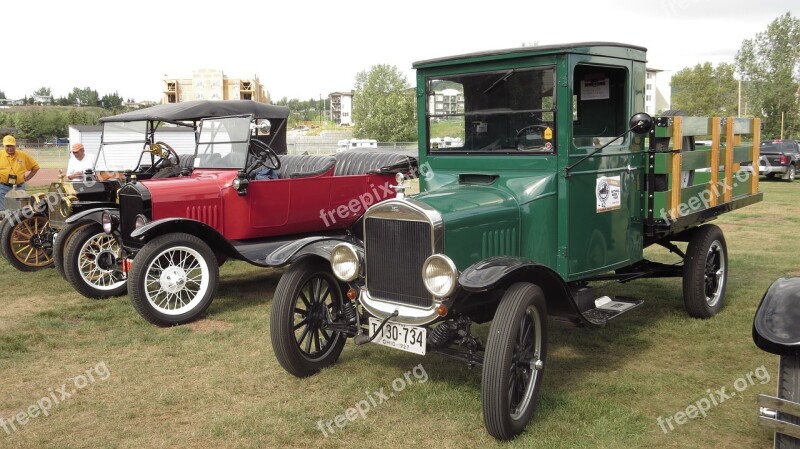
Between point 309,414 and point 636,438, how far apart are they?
6.06 feet

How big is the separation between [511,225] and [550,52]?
1.15m

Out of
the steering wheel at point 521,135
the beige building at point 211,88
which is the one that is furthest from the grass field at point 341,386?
the beige building at point 211,88

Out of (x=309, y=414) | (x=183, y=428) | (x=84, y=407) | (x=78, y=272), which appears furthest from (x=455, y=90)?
(x=78, y=272)

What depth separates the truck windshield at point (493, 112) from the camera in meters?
4.49

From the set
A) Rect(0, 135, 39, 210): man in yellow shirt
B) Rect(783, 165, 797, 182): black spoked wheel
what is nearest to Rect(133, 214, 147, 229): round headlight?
Rect(0, 135, 39, 210): man in yellow shirt

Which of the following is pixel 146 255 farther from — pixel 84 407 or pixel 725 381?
pixel 725 381

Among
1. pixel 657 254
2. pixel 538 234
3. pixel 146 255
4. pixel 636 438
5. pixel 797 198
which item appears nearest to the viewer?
pixel 636 438

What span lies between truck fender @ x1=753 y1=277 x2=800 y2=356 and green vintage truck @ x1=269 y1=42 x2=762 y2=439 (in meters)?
1.14

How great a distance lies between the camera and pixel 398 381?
446 cm

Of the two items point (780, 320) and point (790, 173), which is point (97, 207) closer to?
point (780, 320)

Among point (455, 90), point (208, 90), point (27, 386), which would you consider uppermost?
point (208, 90)

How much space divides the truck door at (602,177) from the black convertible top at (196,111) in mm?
5146

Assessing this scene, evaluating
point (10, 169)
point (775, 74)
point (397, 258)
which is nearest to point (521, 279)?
point (397, 258)

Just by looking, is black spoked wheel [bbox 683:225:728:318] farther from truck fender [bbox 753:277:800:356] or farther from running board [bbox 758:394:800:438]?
running board [bbox 758:394:800:438]
